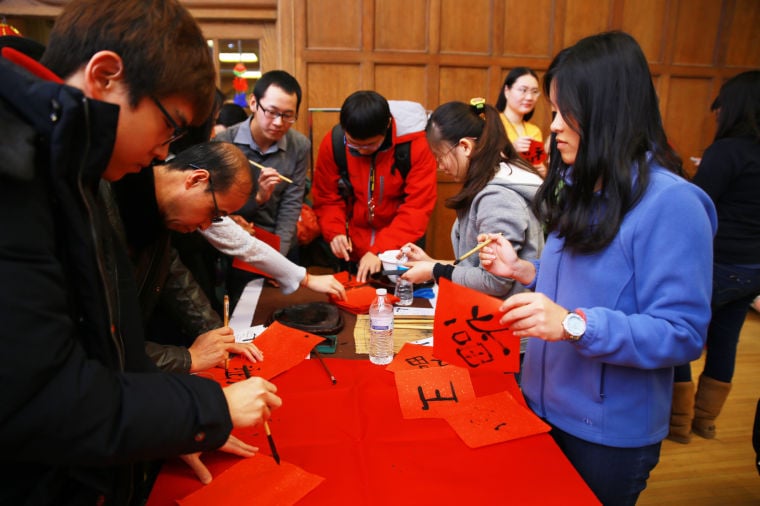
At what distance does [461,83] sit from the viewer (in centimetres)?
420

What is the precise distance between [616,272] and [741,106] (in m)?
1.68

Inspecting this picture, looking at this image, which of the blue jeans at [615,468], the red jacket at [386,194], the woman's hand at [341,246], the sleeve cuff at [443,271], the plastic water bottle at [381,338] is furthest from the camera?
the red jacket at [386,194]

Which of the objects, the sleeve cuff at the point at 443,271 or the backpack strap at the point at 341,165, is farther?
the backpack strap at the point at 341,165

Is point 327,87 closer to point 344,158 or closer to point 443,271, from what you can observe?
point 344,158

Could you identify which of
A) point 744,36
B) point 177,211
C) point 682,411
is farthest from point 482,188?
point 744,36

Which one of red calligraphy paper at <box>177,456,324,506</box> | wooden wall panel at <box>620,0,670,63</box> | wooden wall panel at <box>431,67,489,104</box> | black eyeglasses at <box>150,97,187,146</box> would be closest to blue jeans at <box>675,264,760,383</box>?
red calligraphy paper at <box>177,456,324,506</box>

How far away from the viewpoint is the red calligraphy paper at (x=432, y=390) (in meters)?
1.23

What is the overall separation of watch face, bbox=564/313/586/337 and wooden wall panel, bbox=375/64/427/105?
11.2 ft

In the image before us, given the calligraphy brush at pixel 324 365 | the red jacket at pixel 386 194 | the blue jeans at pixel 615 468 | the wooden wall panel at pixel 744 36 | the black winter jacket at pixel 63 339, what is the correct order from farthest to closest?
the wooden wall panel at pixel 744 36, the red jacket at pixel 386 194, the calligraphy brush at pixel 324 365, the blue jeans at pixel 615 468, the black winter jacket at pixel 63 339

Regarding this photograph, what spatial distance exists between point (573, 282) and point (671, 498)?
5.16 ft

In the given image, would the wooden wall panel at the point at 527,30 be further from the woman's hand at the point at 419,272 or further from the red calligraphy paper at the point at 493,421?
the red calligraphy paper at the point at 493,421

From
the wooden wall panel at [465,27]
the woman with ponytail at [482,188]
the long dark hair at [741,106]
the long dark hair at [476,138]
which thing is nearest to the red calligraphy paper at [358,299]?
the woman with ponytail at [482,188]

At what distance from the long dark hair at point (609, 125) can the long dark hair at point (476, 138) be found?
2.06 feet

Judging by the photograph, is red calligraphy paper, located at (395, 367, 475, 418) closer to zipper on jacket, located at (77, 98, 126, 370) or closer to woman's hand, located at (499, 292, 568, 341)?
woman's hand, located at (499, 292, 568, 341)
